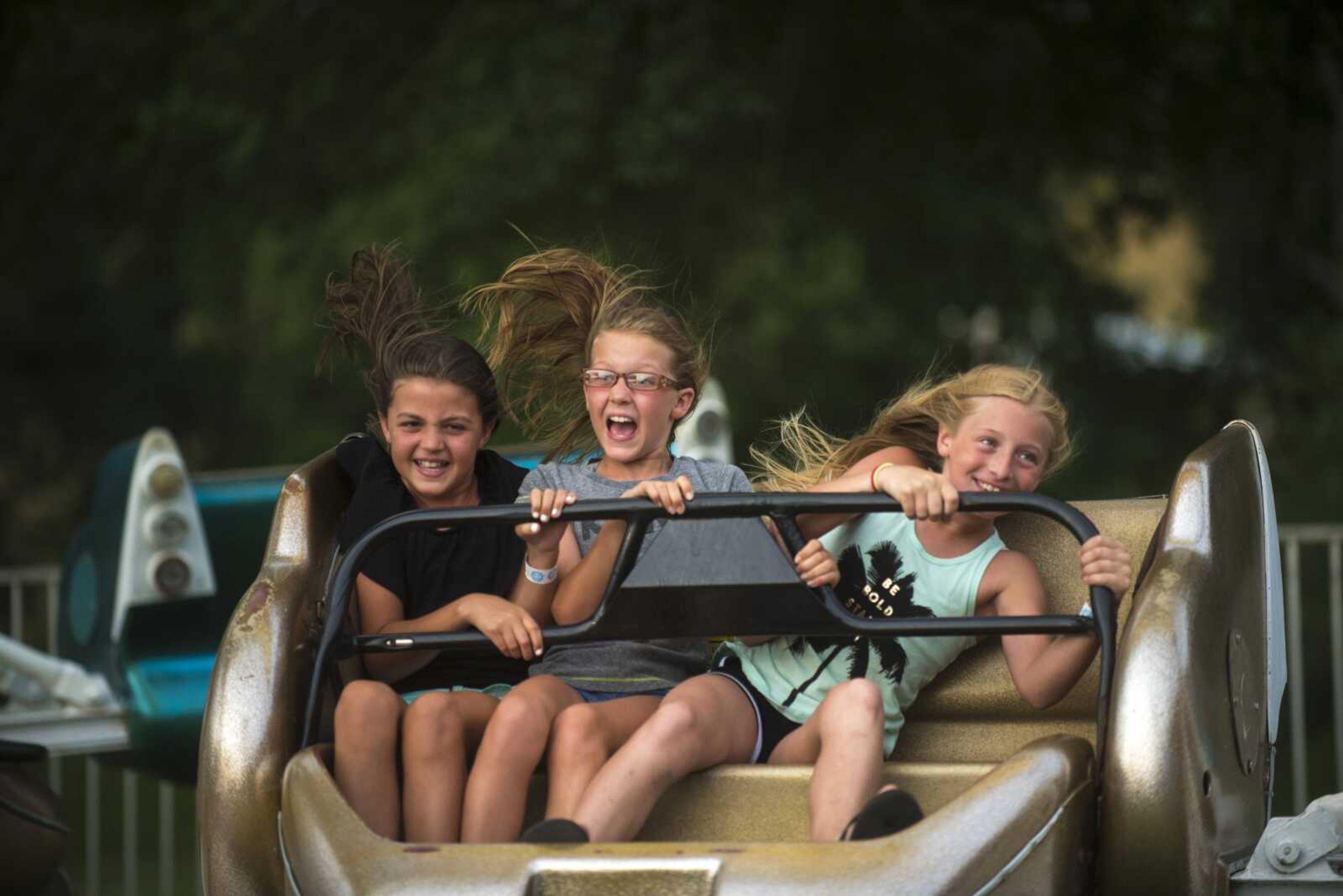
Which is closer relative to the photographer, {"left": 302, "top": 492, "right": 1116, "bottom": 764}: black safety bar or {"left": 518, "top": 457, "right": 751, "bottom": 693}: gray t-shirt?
{"left": 302, "top": 492, "right": 1116, "bottom": 764}: black safety bar

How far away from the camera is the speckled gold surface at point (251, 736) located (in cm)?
295

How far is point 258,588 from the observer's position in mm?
3176

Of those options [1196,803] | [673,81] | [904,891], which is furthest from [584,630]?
[673,81]

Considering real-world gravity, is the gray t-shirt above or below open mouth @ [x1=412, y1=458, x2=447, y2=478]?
below

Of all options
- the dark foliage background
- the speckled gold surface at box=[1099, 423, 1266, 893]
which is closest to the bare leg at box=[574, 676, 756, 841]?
the speckled gold surface at box=[1099, 423, 1266, 893]

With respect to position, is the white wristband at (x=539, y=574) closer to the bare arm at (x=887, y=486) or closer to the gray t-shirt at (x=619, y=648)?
the gray t-shirt at (x=619, y=648)

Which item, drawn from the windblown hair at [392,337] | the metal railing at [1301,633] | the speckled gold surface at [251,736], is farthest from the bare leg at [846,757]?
the metal railing at [1301,633]

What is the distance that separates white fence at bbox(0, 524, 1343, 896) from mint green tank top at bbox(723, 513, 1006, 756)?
3077 millimetres

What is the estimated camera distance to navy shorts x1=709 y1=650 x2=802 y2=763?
3240mm

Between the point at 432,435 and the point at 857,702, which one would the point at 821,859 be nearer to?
the point at 857,702

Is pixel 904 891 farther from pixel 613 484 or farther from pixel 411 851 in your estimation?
pixel 613 484

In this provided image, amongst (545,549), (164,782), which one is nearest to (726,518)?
(545,549)

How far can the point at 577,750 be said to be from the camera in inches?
117

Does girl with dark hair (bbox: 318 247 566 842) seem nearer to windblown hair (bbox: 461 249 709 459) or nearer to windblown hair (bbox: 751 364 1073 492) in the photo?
windblown hair (bbox: 461 249 709 459)
